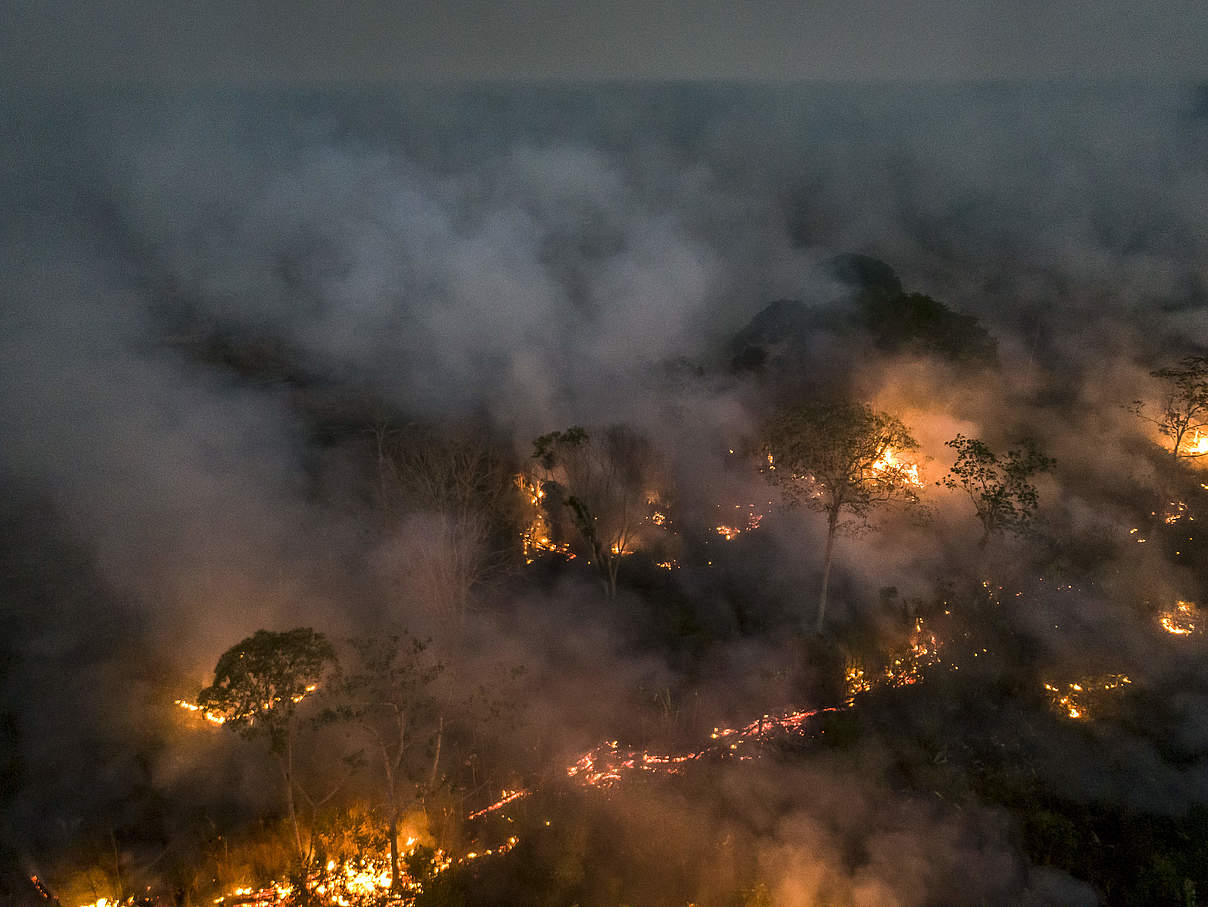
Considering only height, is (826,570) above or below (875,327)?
below

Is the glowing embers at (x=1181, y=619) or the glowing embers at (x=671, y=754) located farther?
the glowing embers at (x=1181, y=619)

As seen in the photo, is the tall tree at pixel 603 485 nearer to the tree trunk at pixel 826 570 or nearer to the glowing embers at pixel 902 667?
the tree trunk at pixel 826 570

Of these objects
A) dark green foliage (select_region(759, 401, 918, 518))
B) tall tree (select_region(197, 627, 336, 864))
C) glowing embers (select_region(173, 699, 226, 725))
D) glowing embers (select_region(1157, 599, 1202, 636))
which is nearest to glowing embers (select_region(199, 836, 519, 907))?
tall tree (select_region(197, 627, 336, 864))

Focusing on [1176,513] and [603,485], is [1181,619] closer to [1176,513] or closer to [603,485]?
[1176,513]

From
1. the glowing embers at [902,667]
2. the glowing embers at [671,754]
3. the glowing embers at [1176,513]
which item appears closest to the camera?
the glowing embers at [671,754]

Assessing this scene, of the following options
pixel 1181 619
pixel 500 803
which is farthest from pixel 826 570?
pixel 1181 619

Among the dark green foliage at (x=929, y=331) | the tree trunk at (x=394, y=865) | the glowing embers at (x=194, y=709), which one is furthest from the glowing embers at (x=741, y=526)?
the glowing embers at (x=194, y=709)
